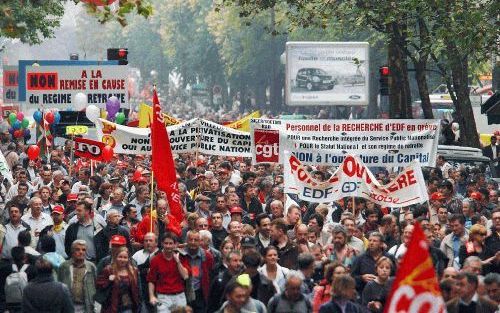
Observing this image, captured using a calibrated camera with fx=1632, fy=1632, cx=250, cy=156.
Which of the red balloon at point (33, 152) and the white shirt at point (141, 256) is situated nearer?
the white shirt at point (141, 256)

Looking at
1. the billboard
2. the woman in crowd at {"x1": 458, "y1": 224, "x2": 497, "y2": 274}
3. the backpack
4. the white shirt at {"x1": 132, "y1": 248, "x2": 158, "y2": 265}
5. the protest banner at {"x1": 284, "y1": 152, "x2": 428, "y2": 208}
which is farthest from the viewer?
the billboard

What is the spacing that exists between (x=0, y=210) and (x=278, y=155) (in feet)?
13.8

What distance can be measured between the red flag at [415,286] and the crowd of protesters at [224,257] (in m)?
2.58

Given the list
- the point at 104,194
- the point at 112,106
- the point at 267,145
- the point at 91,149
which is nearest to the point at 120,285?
the point at 104,194

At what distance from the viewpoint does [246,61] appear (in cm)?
8981

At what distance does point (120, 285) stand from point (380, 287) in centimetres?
225

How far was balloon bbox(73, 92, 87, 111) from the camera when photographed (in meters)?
30.7

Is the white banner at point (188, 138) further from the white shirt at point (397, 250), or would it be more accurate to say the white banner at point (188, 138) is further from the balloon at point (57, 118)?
the balloon at point (57, 118)

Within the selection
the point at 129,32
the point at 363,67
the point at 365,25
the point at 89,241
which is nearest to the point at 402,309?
the point at 89,241

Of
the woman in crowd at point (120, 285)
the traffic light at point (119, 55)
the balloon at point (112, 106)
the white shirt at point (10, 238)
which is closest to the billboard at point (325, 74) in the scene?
the traffic light at point (119, 55)

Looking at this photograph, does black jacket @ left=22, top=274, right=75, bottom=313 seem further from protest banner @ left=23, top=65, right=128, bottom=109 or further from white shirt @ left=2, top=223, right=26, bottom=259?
protest banner @ left=23, top=65, right=128, bottom=109

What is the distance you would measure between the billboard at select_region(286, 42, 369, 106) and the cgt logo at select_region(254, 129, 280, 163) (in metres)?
26.9

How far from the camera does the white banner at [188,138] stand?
22.1 m

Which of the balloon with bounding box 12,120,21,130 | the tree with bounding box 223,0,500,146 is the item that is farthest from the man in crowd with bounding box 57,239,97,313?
the balloon with bounding box 12,120,21,130
